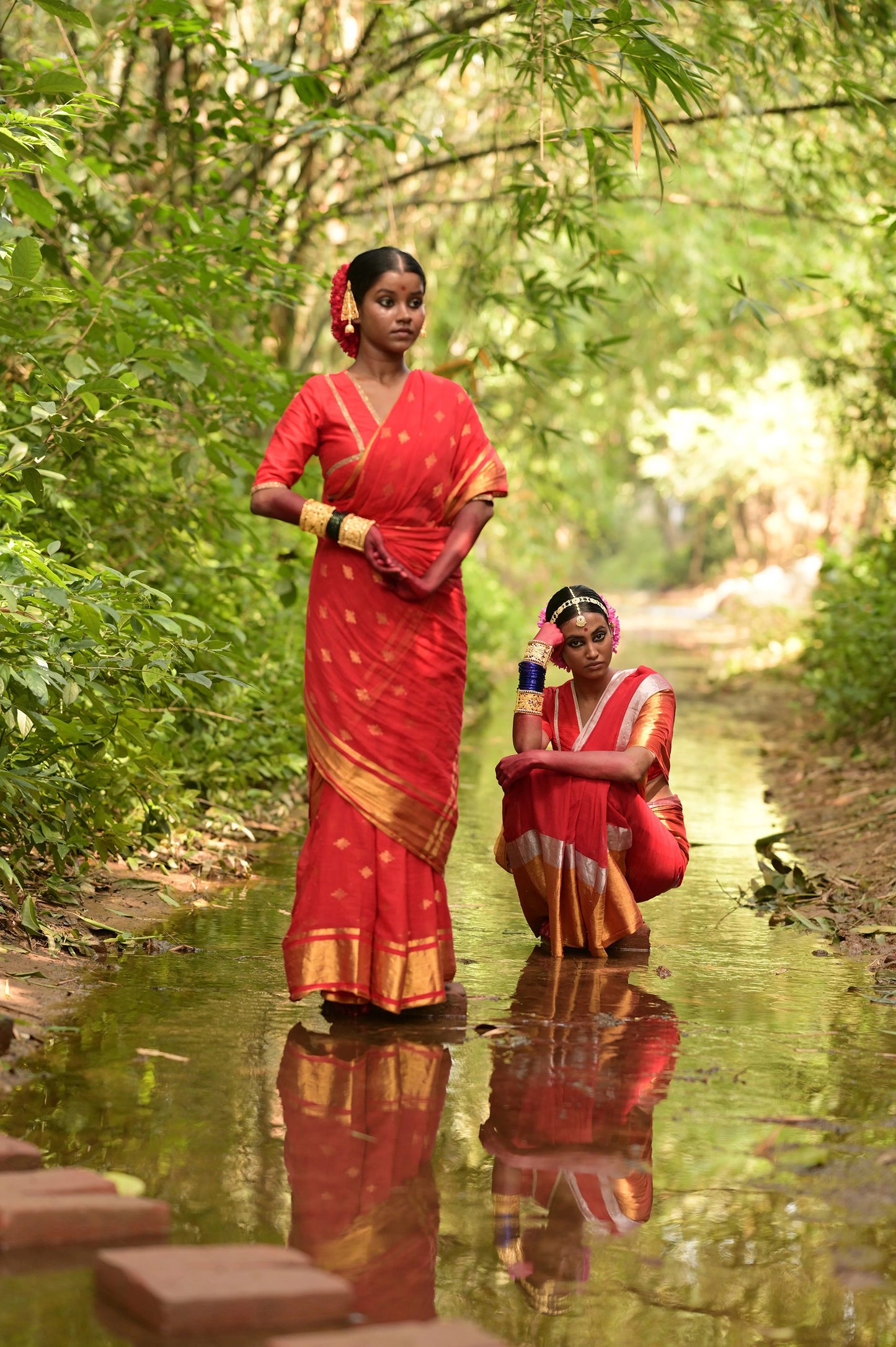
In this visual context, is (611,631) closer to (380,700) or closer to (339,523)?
(380,700)

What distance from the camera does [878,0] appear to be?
7.52 m

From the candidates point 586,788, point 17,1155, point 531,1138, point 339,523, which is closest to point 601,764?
point 586,788

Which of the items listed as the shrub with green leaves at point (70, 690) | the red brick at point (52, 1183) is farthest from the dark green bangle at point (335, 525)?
the red brick at point (52, 1183)

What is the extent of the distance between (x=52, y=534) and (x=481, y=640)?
10.6m

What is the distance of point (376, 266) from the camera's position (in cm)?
476

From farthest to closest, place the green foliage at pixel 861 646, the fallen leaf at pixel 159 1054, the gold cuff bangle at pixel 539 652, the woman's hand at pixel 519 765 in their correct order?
the green foliage at pixel 861 646 < the gold cuff bangle at pixel 539 652 < the woman's hand at pixel 519 765 < the fallen leaf at pixel 159 1054

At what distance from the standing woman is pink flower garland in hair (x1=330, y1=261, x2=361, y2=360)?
14mm

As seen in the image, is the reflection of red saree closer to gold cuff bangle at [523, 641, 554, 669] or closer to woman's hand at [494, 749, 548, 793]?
woman's hand at [494, 749, 548, 793]

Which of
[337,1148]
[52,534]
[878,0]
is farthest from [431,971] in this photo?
[878,0]

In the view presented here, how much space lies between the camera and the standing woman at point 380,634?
4.63m

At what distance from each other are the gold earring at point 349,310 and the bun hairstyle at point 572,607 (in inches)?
50.0

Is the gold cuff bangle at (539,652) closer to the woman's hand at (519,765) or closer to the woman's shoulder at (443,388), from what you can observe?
the woman's hand at (519,765)

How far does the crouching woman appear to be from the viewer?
547cm

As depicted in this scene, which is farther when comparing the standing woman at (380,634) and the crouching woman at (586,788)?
the crouching woman at (586,788)
